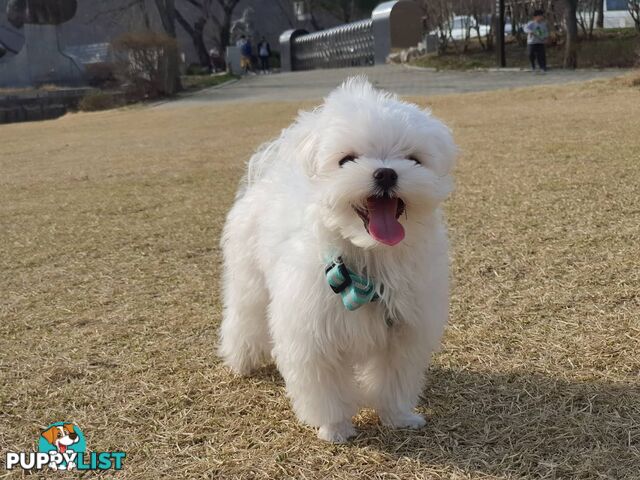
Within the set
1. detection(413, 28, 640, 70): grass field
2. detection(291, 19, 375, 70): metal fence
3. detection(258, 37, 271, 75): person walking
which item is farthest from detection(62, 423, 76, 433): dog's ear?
detection(258, 37, 271, 75): person walking

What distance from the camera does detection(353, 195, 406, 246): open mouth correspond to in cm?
210

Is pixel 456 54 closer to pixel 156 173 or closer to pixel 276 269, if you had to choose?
pixel 156 173

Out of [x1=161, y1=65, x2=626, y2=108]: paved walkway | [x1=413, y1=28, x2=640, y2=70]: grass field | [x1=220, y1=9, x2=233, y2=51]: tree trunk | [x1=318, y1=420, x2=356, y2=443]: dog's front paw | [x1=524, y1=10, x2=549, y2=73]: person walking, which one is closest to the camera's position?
[x1=318, y1=420, x2=356, y2=443]: dog's front paw

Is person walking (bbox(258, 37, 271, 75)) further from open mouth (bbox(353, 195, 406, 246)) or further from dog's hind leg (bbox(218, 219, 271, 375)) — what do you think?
open mouth (bbox(353, 195, 406, 246))

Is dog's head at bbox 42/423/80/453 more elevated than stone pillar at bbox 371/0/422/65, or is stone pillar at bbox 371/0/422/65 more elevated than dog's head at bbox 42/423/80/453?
stone pillar at bbox 371/0/422/65

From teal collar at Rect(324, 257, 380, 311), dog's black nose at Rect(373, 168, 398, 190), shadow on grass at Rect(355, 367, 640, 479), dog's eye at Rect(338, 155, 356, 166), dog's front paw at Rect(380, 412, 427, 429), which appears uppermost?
dog's eye at Rect(338, 155, 356, 166)

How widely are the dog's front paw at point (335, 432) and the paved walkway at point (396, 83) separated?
47.0 ft

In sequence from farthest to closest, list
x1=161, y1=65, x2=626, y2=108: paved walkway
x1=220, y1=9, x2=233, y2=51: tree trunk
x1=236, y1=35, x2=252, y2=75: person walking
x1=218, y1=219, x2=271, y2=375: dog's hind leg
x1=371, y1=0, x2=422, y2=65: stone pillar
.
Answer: x1=220, y1=9, x2=233, y2=51: tree trunk → x1=236, y1=35, x2=252, y2=75: person walking → x1=371, y1=0, x2=422, y2=65: stone pillar → x1=161, y1=65, x2=626, y2=108: paved walkway → x1=218, y1=219, x2=271, y2=375: dog's hind leg

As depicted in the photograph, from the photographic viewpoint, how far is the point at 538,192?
5758 millimetres

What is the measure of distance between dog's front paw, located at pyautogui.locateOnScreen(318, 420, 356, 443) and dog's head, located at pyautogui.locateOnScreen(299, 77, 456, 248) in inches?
26.5

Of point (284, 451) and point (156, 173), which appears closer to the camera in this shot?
point (284, 451)

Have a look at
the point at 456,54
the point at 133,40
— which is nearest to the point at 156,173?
the point at 133,40

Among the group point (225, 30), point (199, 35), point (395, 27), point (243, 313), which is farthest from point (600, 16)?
point (243, 313)

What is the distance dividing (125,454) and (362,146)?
1325 mm
